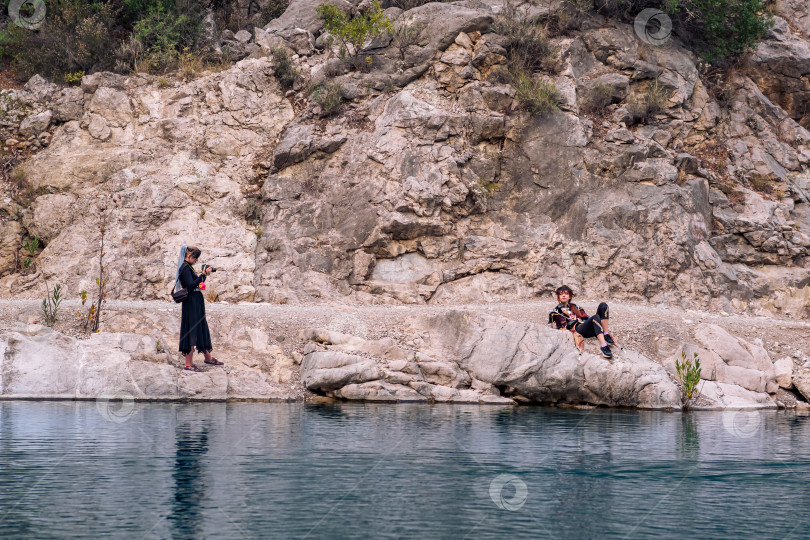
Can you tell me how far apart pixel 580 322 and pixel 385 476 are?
25.8 ft

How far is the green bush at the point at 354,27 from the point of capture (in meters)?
23.0

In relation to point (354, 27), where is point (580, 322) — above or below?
below

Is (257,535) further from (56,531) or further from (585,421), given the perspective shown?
(585,421)

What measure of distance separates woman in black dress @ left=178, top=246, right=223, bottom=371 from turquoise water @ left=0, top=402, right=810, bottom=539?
72.3 inches

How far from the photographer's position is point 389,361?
13.8 meters

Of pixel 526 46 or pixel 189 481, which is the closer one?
pixel 189 481

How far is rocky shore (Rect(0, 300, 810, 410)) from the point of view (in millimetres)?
12500

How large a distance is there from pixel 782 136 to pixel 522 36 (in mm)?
9454

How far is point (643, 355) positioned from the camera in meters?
14.3

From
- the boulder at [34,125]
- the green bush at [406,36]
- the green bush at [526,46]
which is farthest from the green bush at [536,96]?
the boulder at [34,125]

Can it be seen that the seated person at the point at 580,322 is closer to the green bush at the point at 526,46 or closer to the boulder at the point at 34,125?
the green bush at the point at 526,46

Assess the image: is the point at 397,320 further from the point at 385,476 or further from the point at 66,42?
the point at 66,42

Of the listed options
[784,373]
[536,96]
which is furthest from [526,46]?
[784,373]

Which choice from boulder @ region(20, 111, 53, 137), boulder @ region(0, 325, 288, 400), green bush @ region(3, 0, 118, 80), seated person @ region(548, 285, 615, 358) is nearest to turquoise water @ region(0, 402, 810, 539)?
boulder @ region(0, 325, 288, 400)
